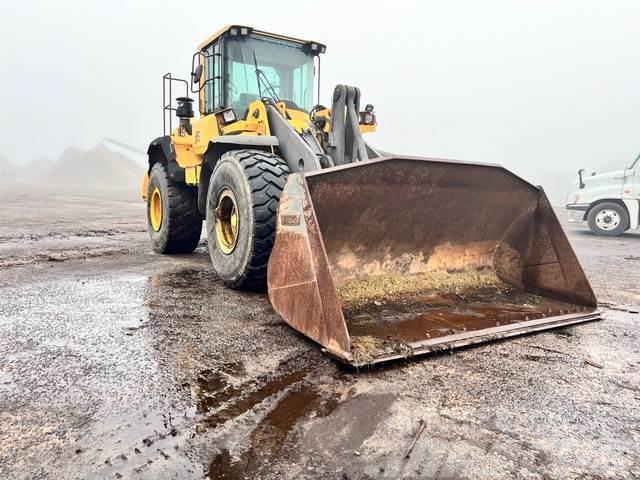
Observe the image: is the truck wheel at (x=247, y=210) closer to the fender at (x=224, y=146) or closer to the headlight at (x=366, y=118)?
the fender at (x=224, y=146)

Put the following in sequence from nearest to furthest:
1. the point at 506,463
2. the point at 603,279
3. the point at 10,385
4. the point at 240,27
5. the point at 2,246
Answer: the point at 506,463 → the point at 10,385 → the point at 240,27 → the point at 603,279 → the point at 2,246

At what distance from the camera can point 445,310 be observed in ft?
11.7

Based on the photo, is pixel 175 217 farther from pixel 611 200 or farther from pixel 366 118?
pixel 611 200

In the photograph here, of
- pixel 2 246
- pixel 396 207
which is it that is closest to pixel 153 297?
pixel 396 207

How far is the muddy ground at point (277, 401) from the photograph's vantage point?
1.72 metres

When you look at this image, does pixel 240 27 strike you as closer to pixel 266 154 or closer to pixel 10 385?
pixel 266 154

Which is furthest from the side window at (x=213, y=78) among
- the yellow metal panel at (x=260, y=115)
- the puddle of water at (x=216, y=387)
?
the puddle of water at (x=216, y=387)

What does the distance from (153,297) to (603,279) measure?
4937mm

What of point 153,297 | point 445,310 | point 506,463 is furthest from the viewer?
point 153,297

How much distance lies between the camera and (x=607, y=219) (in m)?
11.2

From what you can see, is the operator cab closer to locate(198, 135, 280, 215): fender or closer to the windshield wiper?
the windshield wiper

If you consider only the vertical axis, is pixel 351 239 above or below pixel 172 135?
below

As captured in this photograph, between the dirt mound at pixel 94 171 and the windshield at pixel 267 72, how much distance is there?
57.0 metres

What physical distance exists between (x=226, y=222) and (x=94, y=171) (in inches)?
2582
